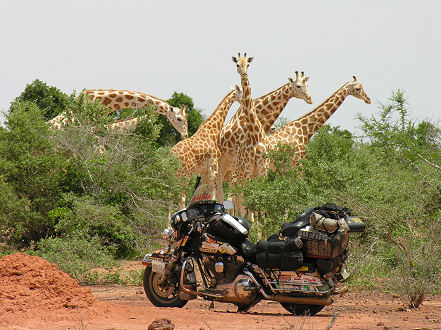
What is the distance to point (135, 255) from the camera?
45.2ft

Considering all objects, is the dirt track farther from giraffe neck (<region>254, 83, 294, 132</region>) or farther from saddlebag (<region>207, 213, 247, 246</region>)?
giraffe neck (<region>254, 83, 294, 132</region>)

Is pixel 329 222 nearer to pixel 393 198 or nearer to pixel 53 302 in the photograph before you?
pixel 53 302

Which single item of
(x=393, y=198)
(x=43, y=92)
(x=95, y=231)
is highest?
(x=43, y=92)

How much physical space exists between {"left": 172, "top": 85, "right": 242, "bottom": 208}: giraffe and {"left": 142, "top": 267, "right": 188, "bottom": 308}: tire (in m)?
10.3

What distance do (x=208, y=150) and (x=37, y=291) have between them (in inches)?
495

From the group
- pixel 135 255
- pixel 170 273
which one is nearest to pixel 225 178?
pixel 135 255

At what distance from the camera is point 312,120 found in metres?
18.5

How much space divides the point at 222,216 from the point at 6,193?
6.35 metres

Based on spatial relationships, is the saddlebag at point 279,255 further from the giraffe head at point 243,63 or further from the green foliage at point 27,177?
the giraffe head at point 243,63

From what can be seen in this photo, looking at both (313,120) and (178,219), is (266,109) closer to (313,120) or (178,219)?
(313,120)

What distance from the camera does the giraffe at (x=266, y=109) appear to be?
19062mm

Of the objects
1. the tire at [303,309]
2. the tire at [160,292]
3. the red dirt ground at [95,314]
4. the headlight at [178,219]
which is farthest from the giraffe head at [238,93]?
the tire at [303,309]

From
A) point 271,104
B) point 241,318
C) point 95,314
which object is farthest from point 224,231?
point 271,104

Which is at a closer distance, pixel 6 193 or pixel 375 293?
pixel 375 293
